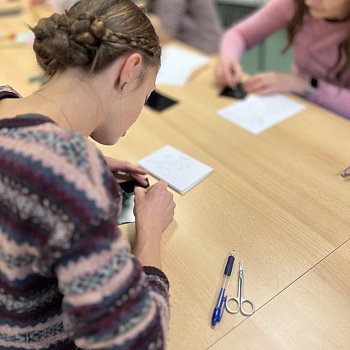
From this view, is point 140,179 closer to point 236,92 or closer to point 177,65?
point 236,92

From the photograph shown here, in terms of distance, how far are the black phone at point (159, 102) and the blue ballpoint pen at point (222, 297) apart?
673 mm

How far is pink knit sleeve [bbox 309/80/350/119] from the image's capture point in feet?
4.29

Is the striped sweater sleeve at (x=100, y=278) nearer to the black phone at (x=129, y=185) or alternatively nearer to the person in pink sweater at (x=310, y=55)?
the black phone at (x=129, y=185)

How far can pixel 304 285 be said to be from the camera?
29.1 inches

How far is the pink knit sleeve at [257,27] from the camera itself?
59.2 inches

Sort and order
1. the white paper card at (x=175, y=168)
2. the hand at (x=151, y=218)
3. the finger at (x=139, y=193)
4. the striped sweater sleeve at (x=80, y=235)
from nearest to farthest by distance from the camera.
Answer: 1. the striped sweater sleeve at (x=80, y=235)
2. the hand at (x=151, y=218)
3. the finger at (x=139, y=193)
4. the white paper card at (x=175, y=168)

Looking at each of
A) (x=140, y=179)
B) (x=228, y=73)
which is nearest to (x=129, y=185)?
(x=140, y=179)

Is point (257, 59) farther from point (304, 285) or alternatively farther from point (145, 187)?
point (304, 285)

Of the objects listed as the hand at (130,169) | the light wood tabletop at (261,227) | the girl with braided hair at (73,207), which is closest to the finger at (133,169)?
the hand at (130,169)

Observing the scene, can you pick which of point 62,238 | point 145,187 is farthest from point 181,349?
point 145,187

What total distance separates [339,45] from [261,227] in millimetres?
858

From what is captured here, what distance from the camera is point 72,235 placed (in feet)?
1.62

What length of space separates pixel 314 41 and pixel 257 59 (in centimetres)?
171

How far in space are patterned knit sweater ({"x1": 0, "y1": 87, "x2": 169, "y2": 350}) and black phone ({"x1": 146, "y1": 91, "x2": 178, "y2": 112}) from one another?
2.54ft
